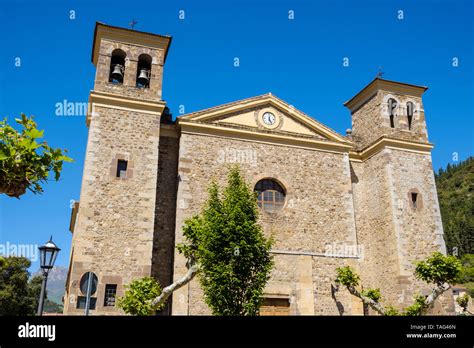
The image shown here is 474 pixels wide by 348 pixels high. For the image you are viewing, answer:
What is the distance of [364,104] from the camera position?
846 inches

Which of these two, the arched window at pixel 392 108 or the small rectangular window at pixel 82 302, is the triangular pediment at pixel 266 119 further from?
the small rectangular window at pixel 82 302

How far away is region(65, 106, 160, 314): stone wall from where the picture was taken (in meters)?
14.0

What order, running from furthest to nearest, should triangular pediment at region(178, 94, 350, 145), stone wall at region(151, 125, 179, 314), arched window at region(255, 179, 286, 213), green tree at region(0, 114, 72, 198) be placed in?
triangular pediment at region(178, 94, 350, 145)
arched window at region(255, 179, 286, 213)
stone wall at region(151, 125, 179, 314)
green tree at region(0, 114, 72, 198)

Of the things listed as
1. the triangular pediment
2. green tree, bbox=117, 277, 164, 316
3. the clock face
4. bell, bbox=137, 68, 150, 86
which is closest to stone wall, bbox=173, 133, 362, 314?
the triangular pediment

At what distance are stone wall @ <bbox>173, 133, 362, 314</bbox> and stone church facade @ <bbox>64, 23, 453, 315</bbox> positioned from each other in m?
0.04

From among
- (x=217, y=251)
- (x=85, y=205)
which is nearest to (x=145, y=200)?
(x=85, y=205)

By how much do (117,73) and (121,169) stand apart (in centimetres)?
405

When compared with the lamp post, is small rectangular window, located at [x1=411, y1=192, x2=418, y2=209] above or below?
above

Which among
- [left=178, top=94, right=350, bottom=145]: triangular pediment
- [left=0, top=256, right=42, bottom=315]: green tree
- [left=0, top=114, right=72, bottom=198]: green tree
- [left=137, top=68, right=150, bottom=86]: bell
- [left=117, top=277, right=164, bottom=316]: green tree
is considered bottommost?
[left=117, top=277, right=164, bottom=316]: green tree

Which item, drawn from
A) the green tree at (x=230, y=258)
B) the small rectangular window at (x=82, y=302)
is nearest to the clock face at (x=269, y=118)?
the green tree at (x=230, y=258)

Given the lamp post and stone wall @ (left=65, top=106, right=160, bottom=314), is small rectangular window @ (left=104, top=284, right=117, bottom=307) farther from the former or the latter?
the lamp post

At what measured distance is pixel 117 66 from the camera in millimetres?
17078

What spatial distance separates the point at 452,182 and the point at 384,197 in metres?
99.0
